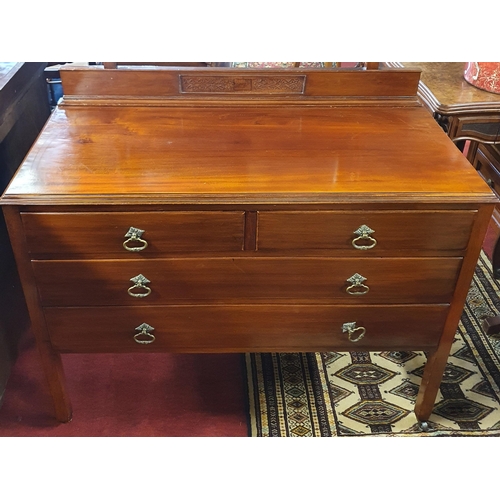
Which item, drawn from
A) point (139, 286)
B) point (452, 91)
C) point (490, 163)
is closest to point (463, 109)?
point (452, 91)

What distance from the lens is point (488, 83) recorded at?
5.94 feet

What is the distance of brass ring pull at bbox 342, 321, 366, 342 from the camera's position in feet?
5.05

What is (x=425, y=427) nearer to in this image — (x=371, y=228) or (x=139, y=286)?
(x=371, y=228)

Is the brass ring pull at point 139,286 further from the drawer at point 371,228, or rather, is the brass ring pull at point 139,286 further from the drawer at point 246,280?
the drawer at point 371,228

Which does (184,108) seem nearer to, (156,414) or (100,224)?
(100,224)

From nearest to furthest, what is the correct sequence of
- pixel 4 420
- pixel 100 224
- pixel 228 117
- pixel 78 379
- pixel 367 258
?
pixel 100 224 → pixel 367 258 → pixel 228 117 → pixel 4 420 → pixel 78 379

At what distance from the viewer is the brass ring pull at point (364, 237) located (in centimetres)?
135

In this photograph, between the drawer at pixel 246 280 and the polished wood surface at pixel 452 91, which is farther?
the polished wood surface at pixel 452 91

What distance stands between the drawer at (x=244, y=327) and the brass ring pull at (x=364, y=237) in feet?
0.69

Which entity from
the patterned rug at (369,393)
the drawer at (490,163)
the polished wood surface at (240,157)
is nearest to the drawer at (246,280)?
the polished wood surface at (240,157)

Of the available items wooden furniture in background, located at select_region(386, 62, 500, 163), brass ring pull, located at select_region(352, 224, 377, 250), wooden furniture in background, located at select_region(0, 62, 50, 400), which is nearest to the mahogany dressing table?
brass ring pull, located at select_region(352, 224, 377, 250)

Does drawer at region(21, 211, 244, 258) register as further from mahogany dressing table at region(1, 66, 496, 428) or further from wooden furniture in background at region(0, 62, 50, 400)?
wooden furniture in background at region(0, 62, 50, 400)

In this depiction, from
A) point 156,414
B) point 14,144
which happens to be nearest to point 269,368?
point 156,414

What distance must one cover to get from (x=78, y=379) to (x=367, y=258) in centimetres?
112
